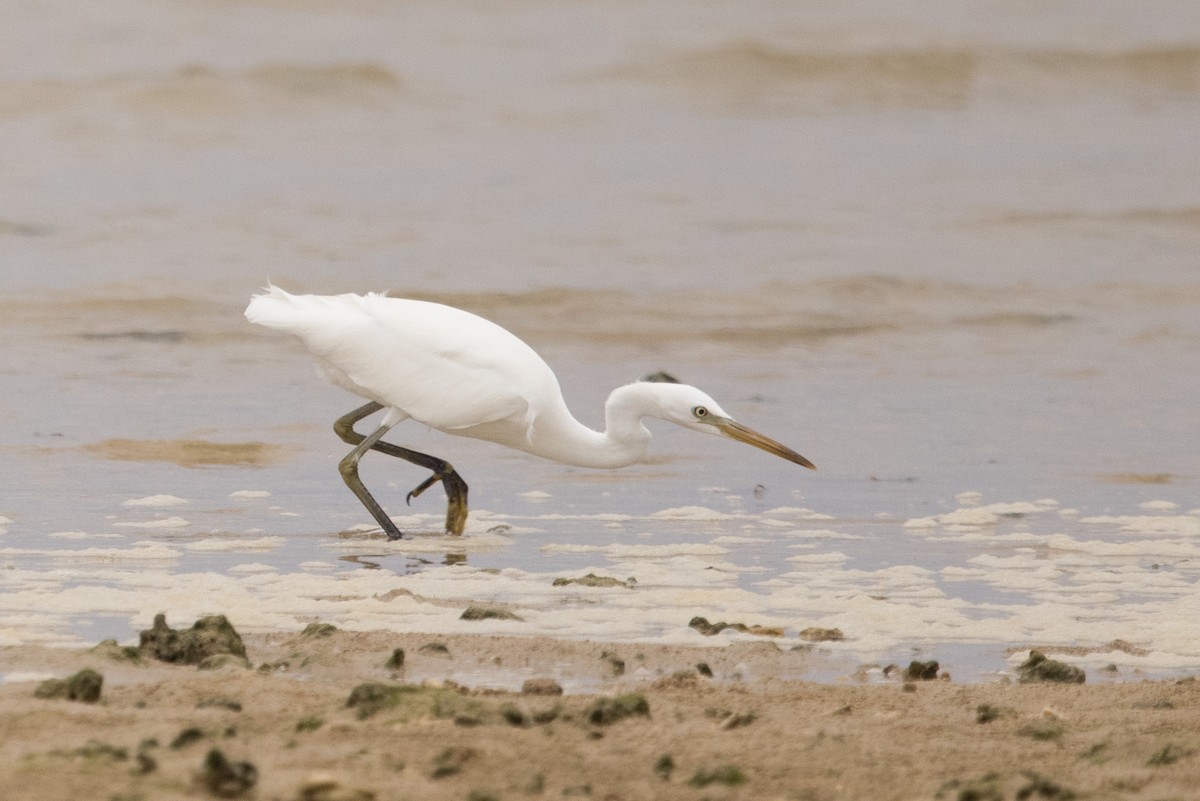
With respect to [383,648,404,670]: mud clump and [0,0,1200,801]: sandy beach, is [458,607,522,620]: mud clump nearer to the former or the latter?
[0,0,1200,801]: sandy beach

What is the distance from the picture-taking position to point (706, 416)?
7402 millimetres

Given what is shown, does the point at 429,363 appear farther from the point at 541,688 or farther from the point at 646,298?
the point at 646,298

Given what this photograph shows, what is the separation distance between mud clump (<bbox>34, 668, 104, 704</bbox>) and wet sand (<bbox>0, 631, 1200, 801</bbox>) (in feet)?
0.12

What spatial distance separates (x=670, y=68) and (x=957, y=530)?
2197 centimetres

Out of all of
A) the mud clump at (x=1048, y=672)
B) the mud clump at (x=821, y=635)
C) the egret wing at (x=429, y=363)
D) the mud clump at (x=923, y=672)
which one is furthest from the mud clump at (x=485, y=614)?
the egret wing at (x=429, y=363)

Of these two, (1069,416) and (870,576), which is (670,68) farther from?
(870,576)

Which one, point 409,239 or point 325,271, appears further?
point 409,239

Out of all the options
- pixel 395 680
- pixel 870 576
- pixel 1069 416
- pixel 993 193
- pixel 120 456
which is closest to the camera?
pixel 395 680

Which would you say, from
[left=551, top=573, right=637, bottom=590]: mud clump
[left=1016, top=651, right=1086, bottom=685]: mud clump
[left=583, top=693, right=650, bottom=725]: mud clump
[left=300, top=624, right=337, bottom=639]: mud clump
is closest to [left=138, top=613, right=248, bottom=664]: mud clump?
A: [left=300, top=624, right=337, bottom=639]: mud clump

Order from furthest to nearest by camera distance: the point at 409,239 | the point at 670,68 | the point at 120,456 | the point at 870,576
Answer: the point at 670,68 < the point at 409,239 < the point at 120,456 < the point at 870,576

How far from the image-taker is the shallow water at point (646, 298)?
6055 millimetres

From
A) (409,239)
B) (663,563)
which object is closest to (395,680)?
(663,563)

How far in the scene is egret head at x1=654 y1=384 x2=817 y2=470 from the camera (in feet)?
24.1

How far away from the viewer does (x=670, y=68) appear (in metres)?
28.5
